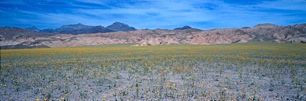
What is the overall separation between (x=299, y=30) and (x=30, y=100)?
118377 millimetres

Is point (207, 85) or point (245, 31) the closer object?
point (207, 85)

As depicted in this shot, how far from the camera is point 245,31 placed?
119312 millimetres

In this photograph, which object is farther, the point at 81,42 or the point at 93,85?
the point at 81,42

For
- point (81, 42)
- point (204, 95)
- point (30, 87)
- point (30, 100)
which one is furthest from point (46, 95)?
point (81, 42)

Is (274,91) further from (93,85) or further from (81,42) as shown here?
(81,42)

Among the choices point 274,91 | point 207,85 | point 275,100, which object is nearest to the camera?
point 275,100

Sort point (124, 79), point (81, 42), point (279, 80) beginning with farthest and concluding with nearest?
1. point (81, 42)
2. point (124, 79)
3. point (279, 80)

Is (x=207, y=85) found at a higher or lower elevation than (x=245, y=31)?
lower

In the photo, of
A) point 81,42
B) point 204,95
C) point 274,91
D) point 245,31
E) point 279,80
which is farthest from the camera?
point 245,31

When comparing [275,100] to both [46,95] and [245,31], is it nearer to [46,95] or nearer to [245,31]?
[46,95]

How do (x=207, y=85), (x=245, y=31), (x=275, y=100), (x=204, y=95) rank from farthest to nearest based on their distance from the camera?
1. (x=245, y=31)
2. (x=207, y=85)
3. (x=204, y=95)
4. (x=275, y=100)

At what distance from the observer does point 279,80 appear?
1381 cm

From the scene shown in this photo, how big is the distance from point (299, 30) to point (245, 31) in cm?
2545

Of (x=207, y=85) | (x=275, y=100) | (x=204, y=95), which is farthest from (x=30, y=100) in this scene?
(x=275, y=100)
